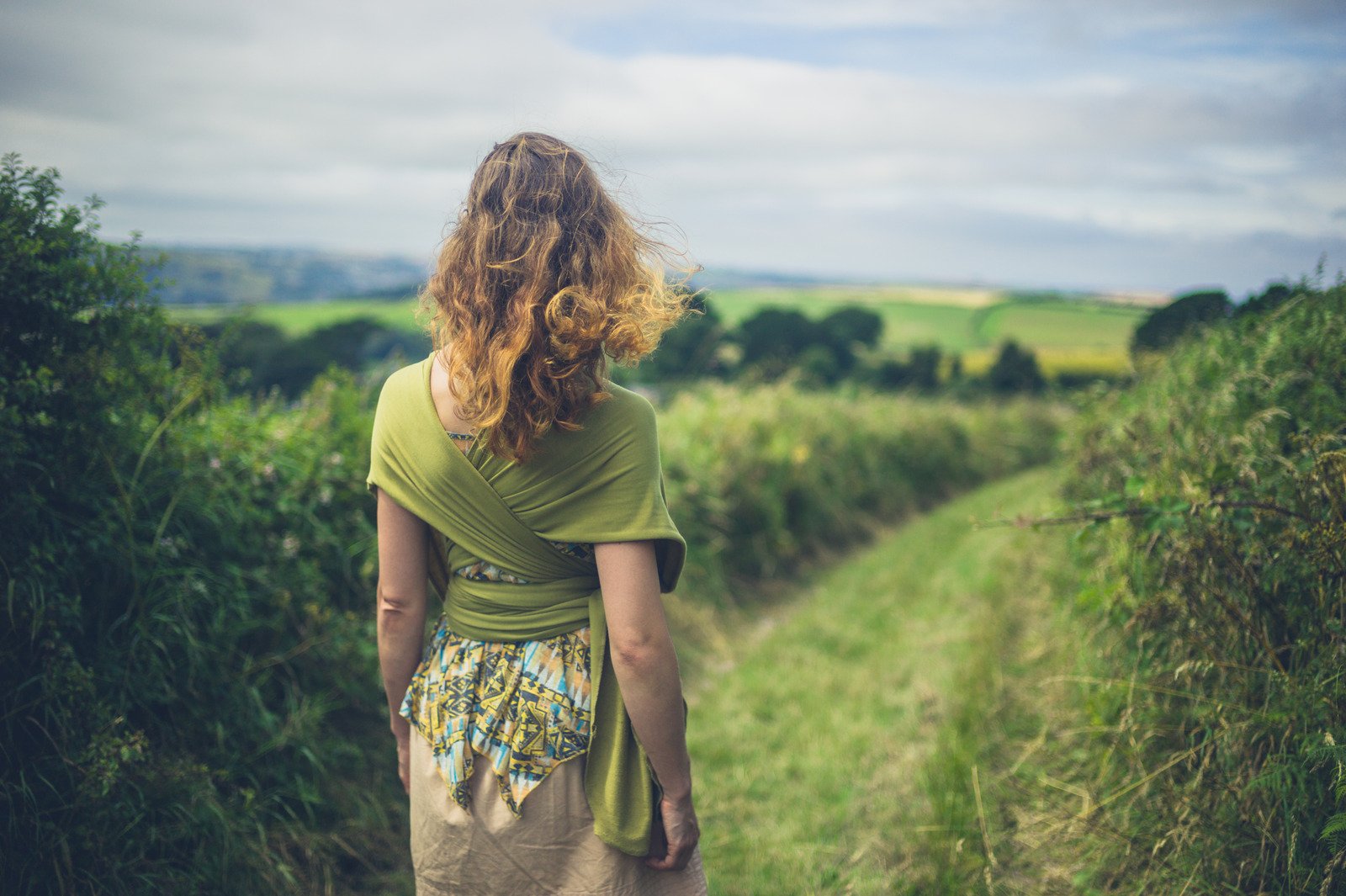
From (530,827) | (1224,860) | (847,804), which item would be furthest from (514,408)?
(847,804)

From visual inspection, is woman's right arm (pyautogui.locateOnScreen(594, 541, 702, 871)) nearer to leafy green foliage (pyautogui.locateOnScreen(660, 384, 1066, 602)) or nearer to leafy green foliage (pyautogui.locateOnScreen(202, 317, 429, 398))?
leafy green foliage (pyautogui.locateOnScreen(202, 317, 429, 398))

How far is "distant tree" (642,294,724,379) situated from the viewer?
8852 mm

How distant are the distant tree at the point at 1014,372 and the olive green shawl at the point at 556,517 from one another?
17700 millimetres

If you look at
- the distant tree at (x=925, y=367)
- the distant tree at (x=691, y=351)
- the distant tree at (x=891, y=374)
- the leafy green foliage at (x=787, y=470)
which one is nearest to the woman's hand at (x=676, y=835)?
the leafy green foliage at (x=787, y=470)

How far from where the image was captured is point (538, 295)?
4.79 ft

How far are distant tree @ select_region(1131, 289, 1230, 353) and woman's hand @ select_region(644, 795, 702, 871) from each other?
3.83m

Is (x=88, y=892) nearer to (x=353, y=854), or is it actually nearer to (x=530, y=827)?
(x=353, y=854)

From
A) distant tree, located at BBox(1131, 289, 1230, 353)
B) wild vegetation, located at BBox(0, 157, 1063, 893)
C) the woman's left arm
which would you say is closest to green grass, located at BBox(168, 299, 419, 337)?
wild vegetation, located at BBox(0, 157, 1063, 893)

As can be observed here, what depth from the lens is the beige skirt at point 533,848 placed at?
5.33 ft

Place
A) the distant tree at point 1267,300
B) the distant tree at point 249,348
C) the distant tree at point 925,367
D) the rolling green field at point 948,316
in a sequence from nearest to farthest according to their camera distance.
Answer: the distant tree at point 249,348 → the distant tree at point 1267,300 → the rolling green field at point 948,316 → the distant tree at point 925,367

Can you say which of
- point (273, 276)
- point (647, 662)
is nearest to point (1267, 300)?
point (647, 662)

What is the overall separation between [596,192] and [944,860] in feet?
8.79

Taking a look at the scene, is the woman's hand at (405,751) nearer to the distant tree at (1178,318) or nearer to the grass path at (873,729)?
the grass path at (873,729)

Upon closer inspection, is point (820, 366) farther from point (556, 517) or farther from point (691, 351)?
point (556, 517)
